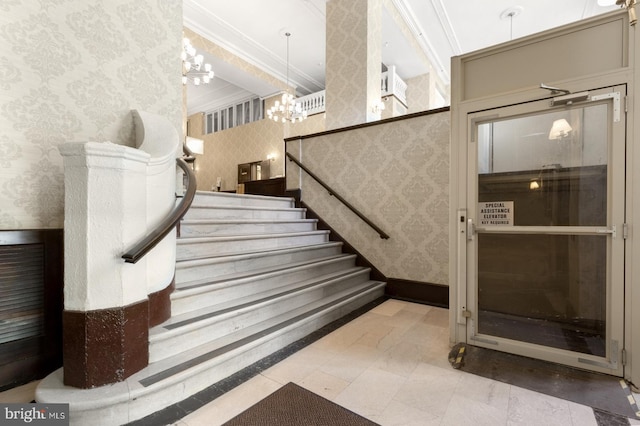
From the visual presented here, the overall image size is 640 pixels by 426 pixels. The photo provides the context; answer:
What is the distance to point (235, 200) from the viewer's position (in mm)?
4012

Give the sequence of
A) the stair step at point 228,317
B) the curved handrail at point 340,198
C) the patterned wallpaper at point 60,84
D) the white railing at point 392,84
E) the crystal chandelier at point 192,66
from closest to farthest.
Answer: the patterned wallpaper at point 60,84, the stair step at point 228,317, the curved handrail at point 340,198, the crystal chandelier at point 192,66, the white railing at point 392,84

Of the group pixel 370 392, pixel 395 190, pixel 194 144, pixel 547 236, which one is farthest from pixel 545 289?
pixel 194 144

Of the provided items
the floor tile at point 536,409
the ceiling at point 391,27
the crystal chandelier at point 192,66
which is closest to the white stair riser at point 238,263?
the floor tile at point 536,409

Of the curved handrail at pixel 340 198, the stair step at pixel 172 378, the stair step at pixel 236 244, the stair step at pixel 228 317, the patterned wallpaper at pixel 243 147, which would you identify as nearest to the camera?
the stair step at pixel 172 378

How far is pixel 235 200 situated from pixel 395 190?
212 centimetres

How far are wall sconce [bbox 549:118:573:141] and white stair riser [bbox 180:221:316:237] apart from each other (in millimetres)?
3007

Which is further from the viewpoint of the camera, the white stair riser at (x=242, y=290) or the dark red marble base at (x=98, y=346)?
the white stair riser at (x=242, y=290)

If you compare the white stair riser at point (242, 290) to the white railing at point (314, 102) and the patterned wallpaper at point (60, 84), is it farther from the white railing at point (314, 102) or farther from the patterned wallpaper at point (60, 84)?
the white railing at point (314, 102)

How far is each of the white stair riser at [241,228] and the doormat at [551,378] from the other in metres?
2.47

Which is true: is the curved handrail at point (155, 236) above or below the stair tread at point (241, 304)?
above

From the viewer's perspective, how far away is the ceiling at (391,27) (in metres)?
6.24

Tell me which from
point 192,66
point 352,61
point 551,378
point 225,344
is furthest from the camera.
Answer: point 192,66

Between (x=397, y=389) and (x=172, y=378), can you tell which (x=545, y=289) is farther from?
(x=172, y=378)

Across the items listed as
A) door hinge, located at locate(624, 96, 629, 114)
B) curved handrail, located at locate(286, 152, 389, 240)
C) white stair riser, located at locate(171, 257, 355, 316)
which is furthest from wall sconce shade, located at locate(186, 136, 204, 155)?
door hinge, located at locate(624, 96, 629, 114)
